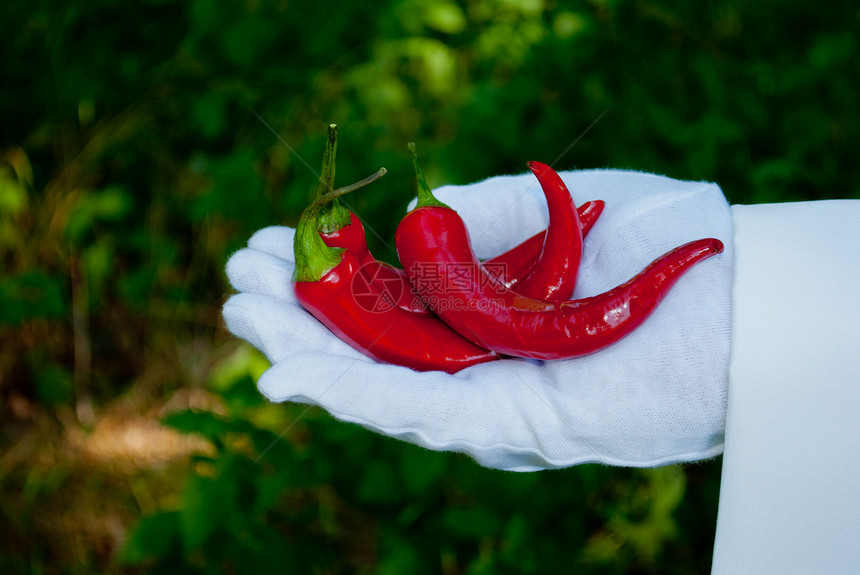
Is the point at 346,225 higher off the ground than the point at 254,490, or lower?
higher

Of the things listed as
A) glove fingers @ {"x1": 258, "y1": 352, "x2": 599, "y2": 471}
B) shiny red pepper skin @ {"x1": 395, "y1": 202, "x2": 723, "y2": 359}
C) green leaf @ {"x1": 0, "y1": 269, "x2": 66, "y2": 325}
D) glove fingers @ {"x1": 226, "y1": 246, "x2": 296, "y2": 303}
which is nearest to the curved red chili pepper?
shiny red pepper skin @ {"x1": 395, "y1": 202, "x2": 723, "y2": 359}

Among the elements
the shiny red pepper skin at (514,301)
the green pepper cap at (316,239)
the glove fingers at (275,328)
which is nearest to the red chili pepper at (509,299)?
the shiny red pepper skin at (514,301)

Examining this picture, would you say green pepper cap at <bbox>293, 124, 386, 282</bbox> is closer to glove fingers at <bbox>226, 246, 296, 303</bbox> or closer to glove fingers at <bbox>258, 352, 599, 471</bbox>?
glove fingers at <bbox>226, 246, 296, 303</bbox>

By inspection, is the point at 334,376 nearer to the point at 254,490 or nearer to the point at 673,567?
the point at 254,490

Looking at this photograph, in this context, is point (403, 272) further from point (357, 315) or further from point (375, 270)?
point (357, 315)

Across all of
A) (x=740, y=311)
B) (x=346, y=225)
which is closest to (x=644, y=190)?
(x=740, y=311)

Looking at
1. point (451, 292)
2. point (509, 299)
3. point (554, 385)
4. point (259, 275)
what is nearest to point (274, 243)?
point (259, 275)

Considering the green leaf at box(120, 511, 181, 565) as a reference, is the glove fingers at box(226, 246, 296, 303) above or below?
above
